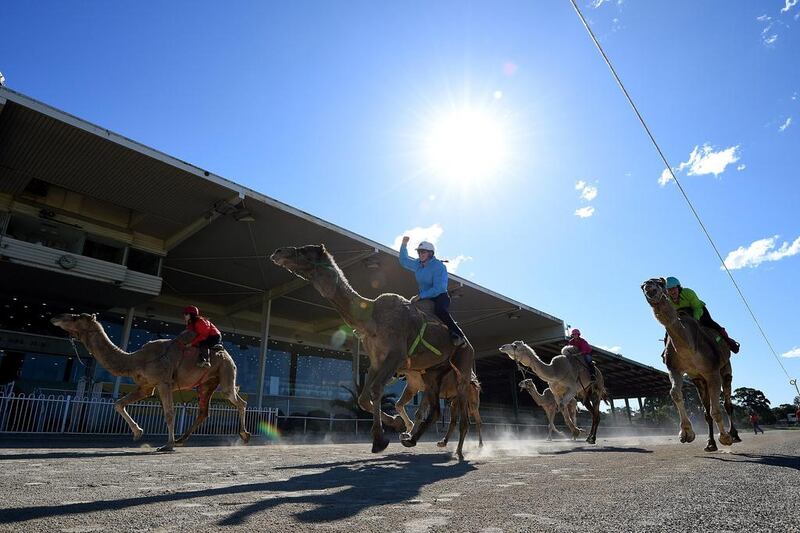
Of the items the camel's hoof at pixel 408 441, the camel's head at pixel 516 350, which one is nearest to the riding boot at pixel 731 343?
the camel's hoof at pixel 408 441

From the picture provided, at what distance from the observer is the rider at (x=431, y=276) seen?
6555mm

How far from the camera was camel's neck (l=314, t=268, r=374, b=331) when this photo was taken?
18.6 ft

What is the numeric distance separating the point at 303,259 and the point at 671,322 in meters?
5.18

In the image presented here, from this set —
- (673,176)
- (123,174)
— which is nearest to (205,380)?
(123,174)

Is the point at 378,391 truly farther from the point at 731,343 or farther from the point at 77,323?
the point at 77,323

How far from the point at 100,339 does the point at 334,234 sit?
11.5 metres

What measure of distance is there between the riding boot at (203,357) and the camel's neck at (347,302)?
4.18 meters

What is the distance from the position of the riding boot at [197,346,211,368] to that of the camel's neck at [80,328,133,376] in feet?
3.63

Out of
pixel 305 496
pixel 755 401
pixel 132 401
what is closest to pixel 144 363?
pixel 132 401

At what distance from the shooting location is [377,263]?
2175cm

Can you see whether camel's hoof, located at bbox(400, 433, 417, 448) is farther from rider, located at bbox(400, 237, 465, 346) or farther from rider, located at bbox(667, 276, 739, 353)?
rider, located at bbox(667, 276, 739, 353)

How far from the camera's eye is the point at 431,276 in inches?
265

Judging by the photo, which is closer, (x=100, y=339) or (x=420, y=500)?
(x=420, y=500)

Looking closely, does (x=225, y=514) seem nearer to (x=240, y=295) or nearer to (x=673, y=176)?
(x=673, y=176)
